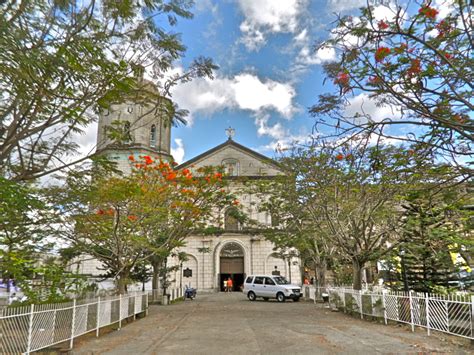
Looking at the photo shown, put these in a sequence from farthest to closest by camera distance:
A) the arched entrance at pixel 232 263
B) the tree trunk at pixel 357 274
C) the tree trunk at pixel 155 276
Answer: the arched entrance at pixel 232 263 < the tree trunk at pixel 155 276 < the tree trunk at pixel 357 274

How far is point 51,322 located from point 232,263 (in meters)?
27.7

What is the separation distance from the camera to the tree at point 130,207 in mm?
10023

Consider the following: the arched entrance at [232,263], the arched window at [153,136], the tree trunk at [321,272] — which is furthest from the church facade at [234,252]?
the tree trunk at [321,272]

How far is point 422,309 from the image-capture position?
9.38 m

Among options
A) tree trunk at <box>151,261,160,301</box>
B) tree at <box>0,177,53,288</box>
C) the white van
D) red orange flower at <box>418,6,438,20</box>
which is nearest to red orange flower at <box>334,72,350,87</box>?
red orange flower at <box>418,6,438,20</box>

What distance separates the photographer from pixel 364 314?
12648 mm

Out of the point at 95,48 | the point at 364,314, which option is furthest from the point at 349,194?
the point at 95,48

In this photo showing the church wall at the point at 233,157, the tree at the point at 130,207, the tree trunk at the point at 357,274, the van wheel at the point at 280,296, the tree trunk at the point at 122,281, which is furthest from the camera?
the church wall at the point at 233,157

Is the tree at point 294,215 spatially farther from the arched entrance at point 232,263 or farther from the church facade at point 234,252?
the arched entrance at point 232,263

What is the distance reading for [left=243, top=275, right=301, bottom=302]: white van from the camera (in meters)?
22.5

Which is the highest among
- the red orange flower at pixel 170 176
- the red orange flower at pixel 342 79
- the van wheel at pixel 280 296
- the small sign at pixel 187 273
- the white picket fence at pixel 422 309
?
the red orange flower at pixel 170 176

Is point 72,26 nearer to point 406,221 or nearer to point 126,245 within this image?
point 126,245

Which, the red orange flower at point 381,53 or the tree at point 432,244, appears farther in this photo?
the tree at point 432,244

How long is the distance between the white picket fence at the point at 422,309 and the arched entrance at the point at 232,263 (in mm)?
20721
